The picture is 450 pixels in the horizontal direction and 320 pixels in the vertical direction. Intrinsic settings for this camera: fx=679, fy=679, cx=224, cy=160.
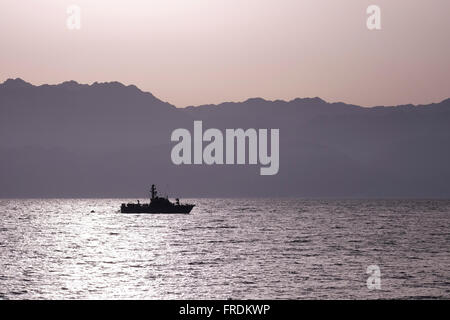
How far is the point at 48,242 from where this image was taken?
11275 centimetres

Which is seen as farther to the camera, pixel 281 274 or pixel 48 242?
pixel 48 242

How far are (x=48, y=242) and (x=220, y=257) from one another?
138ft

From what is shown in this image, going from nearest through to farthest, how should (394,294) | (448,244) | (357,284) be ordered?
(394,294)
(357,284)
(448,244)

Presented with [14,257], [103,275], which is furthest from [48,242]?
[103,275]
